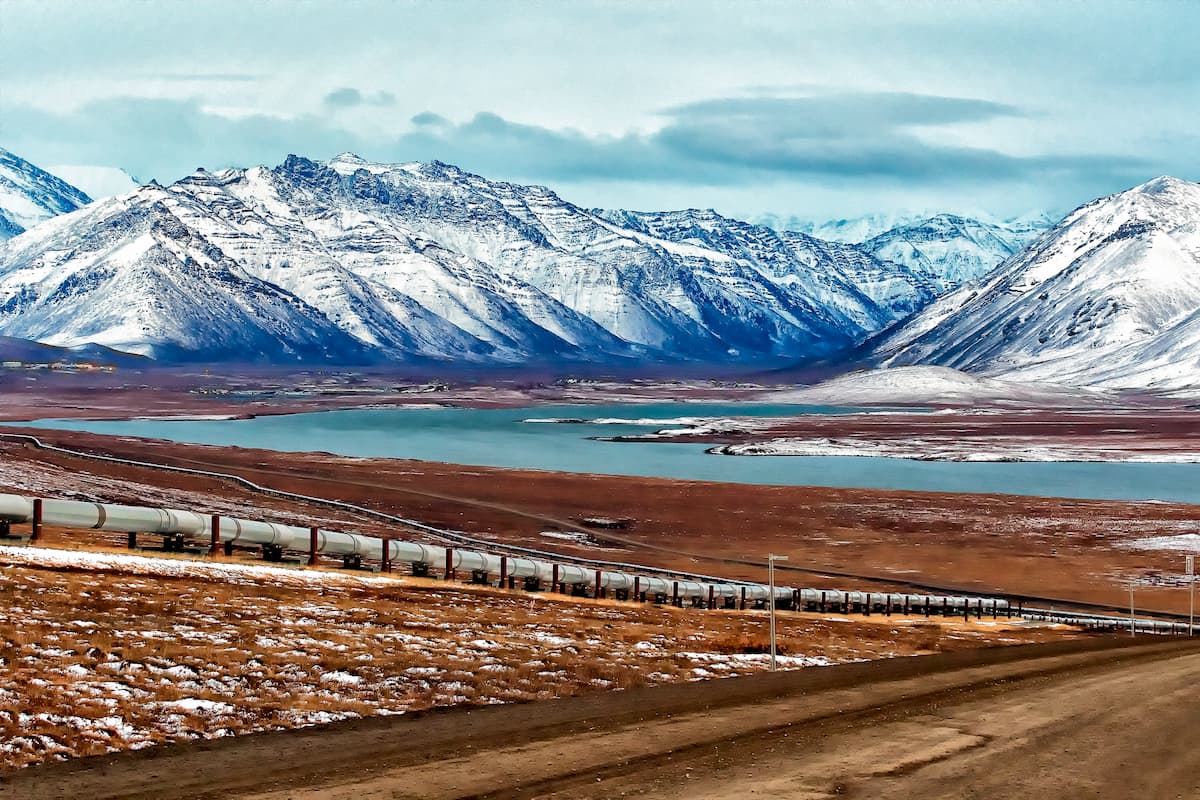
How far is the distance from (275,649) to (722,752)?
10.1 metres

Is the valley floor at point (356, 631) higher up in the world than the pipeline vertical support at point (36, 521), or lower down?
lower down

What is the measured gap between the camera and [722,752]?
2358 centimetres

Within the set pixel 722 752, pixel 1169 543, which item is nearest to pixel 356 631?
pixel 722 752

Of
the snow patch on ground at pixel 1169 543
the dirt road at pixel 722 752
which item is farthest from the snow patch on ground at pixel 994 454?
the dirt road at pixel 722 752

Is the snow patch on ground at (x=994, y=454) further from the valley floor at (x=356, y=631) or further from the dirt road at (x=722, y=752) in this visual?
the dirt road at (x=722, y=752)

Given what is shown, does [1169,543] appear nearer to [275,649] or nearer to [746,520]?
[746,520]

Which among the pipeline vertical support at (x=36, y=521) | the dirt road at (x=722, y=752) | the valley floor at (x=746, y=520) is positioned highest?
the pipeline vertical support at (x=36, y=521)

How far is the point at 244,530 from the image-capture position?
45.9 m

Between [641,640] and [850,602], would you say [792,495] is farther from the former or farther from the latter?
[641,640]

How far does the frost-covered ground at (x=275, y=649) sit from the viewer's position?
23.5 metres

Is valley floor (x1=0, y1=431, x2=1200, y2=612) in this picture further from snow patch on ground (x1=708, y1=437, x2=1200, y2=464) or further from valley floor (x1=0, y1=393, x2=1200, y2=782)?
snow patch on ground (x1=708, y1=437, x2=1200, y2=464)

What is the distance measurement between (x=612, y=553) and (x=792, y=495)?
141ft

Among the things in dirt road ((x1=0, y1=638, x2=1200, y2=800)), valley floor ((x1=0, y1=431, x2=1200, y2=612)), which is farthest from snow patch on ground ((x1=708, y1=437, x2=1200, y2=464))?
dirt road ((x1=0, y1=638, x2=1200, y2=800))

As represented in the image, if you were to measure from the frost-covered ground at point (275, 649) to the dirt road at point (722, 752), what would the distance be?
1.17 metres
